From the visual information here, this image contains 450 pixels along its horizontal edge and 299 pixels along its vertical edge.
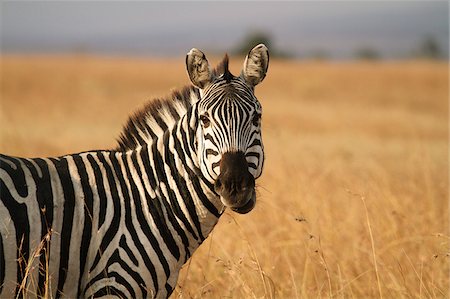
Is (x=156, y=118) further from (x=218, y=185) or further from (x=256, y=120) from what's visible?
(x=218, y=185)

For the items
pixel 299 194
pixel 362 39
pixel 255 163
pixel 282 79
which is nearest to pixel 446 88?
pixel 282 79

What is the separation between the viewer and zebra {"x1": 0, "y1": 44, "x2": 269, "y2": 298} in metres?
4.21

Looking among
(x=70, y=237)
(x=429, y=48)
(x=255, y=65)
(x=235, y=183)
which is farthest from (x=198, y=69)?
(x=429, y=48)

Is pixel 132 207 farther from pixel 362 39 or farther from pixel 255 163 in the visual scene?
pixel 362 39

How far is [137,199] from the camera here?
4.56 metres

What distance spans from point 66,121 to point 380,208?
12.9m

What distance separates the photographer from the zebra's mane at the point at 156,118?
4.88 m

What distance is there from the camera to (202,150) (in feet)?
14.6

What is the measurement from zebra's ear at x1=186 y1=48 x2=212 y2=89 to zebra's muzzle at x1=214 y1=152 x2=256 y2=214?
75 centimetres

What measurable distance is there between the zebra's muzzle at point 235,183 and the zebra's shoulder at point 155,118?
0.84 metres

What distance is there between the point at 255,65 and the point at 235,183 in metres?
1.09

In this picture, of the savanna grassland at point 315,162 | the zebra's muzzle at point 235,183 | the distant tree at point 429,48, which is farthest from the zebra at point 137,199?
the distant tree at point 429,48

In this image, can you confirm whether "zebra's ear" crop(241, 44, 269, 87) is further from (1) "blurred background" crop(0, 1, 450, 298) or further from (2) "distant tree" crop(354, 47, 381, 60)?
(2) "distant tree" crop(354, 47, 381, 60)

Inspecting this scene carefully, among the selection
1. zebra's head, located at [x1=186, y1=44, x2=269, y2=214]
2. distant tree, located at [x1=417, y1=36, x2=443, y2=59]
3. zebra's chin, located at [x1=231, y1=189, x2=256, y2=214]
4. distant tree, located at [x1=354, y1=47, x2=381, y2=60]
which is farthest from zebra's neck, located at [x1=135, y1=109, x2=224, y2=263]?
distant tree, located at [x1=417, y1=36, x2=443, y2=59]
